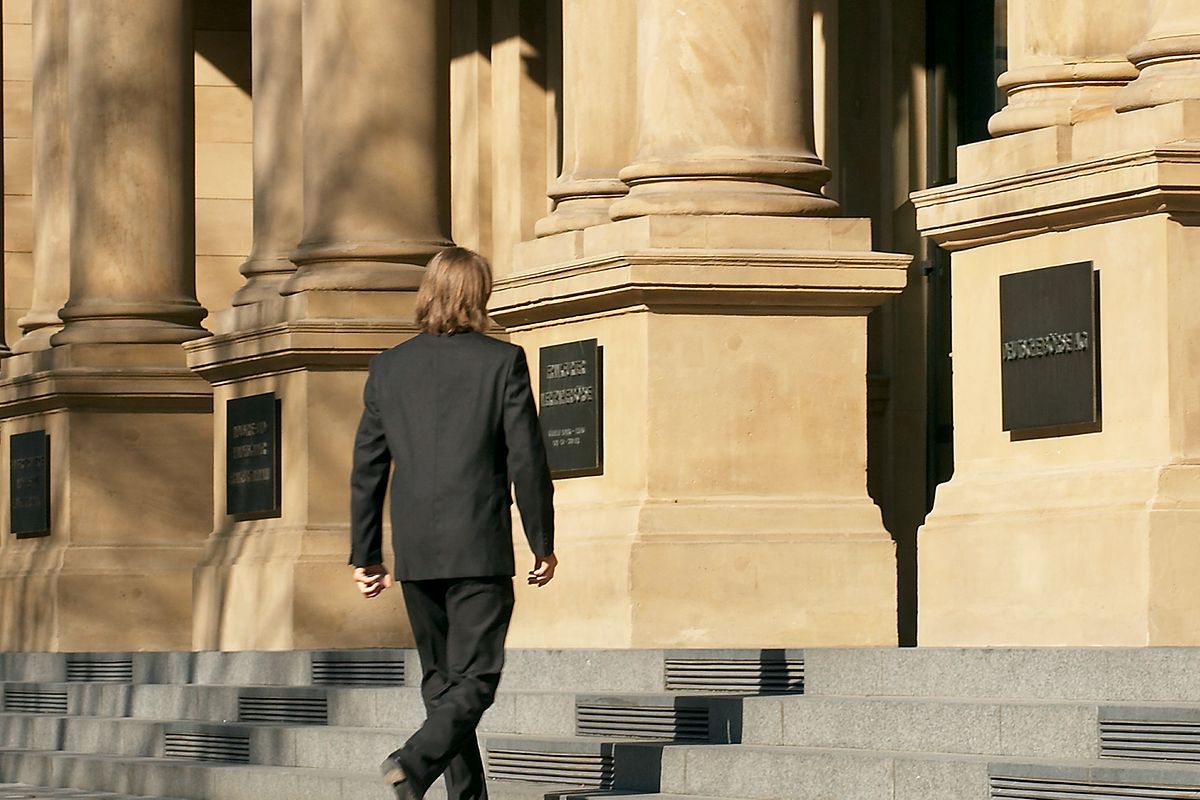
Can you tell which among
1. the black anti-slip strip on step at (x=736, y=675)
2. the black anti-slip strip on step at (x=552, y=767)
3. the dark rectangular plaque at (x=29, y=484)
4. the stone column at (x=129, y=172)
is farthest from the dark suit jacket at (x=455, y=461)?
the dark rectangular plaque at (x=29, y=484)

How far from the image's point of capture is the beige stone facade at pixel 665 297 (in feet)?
37.4

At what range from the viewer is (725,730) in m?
10.9

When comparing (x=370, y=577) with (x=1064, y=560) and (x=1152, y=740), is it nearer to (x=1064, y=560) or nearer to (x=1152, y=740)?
(x=1152, y=740)

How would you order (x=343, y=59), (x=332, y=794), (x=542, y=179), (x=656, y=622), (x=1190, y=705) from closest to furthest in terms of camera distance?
(x=1190, y=705), (x=332, y=794), (x=656, y=622), (x=343, y=59), (x=542, y=179)

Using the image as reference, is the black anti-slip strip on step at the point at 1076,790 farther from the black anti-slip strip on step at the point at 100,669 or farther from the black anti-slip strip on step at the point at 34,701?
the black anti-slip strip on step at the point at 100,669

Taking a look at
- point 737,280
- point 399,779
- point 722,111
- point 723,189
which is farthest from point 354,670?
point 399,779

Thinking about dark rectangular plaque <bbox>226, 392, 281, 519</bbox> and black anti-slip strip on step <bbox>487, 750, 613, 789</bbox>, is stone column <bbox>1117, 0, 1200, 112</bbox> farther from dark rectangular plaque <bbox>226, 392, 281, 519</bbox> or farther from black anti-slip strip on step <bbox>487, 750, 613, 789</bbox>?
dark rectangular plaque <bbox>226, 392, 281, 519</bbox>

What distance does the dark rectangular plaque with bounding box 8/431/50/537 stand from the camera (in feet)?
72.6

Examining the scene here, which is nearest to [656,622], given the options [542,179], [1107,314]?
[1107,314]

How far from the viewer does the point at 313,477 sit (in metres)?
17.9

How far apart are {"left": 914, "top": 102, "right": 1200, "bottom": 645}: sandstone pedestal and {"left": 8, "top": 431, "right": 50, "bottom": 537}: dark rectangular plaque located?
1127 centimetres

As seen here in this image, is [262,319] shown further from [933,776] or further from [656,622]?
[933,776]

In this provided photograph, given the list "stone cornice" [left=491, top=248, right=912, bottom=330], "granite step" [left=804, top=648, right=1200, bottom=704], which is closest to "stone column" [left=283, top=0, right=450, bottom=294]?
"stone cornice" [left=491, top=248, right=912, bottom=330]

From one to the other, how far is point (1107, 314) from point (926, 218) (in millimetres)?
1239
